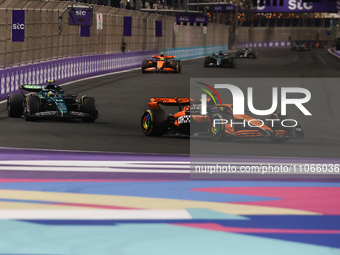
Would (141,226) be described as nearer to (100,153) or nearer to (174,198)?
(174,198)

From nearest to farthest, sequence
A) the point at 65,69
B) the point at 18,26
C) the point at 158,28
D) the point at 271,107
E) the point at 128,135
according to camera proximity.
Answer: the point at 128,135
the point at 271,107
the point at 18,26
the point at 65,69
the point at 158,28

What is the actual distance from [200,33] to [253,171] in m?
75.6

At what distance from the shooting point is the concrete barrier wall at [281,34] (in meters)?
139

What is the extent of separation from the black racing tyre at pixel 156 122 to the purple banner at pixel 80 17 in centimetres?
2081

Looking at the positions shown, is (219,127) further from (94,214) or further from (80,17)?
(80,17)

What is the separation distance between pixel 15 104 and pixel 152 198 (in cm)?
920

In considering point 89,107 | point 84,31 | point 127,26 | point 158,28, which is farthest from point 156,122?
point 158,28

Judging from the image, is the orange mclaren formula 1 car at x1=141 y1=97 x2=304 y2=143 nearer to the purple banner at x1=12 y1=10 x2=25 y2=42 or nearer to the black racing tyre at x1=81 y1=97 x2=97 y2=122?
the black racing tyre at x1=81 y1=97 x2=97 y2=122

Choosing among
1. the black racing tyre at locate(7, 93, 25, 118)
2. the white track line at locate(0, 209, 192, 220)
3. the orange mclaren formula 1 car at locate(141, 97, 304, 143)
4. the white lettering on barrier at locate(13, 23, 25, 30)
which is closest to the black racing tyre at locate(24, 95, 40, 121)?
the black racing tyre at locate(7, 93, 25, 118)

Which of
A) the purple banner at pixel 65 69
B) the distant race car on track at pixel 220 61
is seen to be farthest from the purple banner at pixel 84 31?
the distant race car on track at pixel 220 61

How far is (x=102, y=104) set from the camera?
813 inches

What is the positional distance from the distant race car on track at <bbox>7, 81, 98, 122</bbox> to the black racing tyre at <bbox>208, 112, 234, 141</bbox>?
12.5 feet

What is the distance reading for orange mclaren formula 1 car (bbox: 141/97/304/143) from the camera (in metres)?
12.8

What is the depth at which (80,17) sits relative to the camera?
111ft
